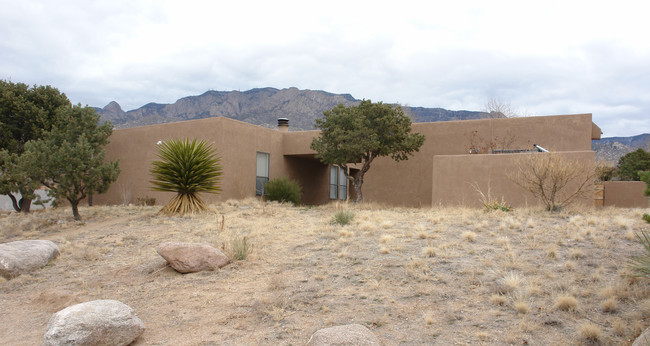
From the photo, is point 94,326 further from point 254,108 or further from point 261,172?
point 254,108

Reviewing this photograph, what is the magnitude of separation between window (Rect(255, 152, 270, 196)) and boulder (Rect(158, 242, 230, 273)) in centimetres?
1145

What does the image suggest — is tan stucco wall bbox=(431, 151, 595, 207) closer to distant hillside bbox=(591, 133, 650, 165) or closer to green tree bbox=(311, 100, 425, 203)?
green tree bbox=(311, 100, 425, 203)

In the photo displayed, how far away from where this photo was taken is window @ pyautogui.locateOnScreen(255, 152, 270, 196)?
19750 millimetres

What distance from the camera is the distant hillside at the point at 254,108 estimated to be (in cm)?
7025

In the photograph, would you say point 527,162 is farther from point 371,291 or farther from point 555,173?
point 371,291

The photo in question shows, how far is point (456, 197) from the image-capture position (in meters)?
15.3

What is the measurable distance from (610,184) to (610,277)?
16548 mm

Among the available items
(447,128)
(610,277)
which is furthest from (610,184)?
(610,277)

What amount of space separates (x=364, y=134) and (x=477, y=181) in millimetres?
4199

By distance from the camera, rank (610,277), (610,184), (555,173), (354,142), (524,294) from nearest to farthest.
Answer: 1. (524,294)
2. (610,277)
3. (555,173)
4. (354,142)
5. (610,184)

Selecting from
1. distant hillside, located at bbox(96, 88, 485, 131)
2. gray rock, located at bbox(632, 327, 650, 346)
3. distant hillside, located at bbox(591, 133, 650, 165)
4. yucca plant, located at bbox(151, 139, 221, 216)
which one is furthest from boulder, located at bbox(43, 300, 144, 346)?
distant hillside, located at bbox(96, 88, 485, 131)

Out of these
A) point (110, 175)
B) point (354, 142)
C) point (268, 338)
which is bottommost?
point (268, 338)

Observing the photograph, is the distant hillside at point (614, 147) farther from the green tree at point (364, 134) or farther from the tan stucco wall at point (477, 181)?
the tan stucco wall at point (477, 181)

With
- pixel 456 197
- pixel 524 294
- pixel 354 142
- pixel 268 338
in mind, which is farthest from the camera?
pixel 354 142
